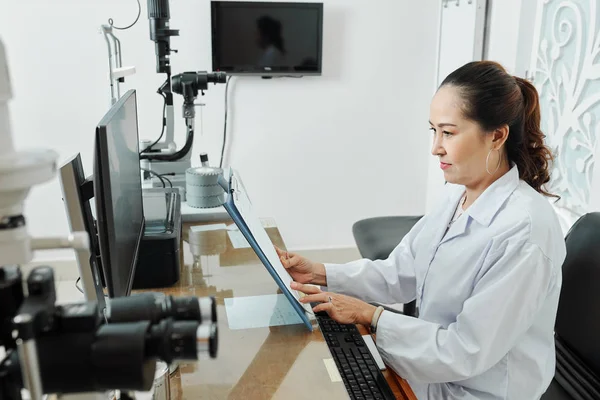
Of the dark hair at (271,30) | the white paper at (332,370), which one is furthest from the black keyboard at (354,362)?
the dark hair at (271,30)

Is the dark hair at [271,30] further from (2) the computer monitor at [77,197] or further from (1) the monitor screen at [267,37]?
(2) the computer monitor at [77,197]

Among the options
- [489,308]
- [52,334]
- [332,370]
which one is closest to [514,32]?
[489,308]

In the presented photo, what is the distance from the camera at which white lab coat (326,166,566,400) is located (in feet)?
3.68

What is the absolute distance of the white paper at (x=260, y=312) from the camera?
1.24 metres

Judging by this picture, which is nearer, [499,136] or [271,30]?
[499,136]

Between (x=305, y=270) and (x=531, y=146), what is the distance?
2.19 ft

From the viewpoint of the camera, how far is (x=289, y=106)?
3121mm

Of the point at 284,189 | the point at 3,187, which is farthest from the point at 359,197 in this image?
Answer: the point at 3,187

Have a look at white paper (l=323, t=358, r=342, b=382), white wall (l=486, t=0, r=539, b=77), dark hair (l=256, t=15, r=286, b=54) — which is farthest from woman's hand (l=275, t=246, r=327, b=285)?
dark hair (l=256, t=15, r=286, b=54)

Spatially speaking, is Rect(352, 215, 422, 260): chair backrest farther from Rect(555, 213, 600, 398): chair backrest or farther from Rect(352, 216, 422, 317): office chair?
Rect(555, 213, 600, 398): chair backrest

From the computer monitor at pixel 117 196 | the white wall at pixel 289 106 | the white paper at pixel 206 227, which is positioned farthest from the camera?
the white wall at pixel 289 106

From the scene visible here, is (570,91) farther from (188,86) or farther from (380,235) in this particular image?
(188,86)

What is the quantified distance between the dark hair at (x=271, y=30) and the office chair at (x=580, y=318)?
203cm

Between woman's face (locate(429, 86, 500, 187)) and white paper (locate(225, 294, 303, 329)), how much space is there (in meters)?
0.52
